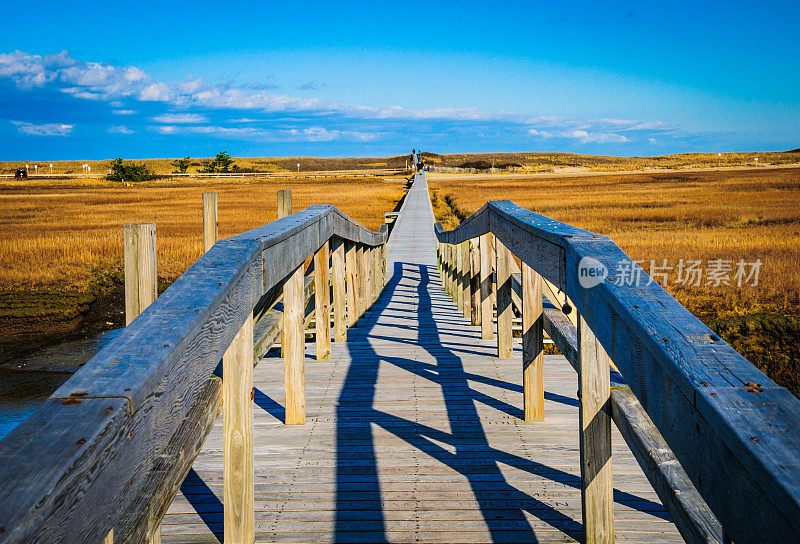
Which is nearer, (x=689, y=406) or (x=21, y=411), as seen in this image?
(x=689, y=406)

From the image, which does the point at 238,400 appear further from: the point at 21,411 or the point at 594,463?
the point at 21,411

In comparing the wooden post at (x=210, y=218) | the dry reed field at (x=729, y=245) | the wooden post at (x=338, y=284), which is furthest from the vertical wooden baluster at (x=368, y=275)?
the dry reed field at (x=729, y=245)

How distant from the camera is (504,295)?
175 inches

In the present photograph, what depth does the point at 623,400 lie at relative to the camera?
2.19m

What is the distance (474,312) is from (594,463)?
4588 millimetres

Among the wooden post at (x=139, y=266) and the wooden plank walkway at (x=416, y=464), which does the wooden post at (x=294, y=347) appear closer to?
the wooden plank walkway at (x=416, y=464)

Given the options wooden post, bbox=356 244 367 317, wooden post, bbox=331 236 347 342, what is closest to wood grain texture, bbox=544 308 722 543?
wooden post, bbox=331 236 347 342

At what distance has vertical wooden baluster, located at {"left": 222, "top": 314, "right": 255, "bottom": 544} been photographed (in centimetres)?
209

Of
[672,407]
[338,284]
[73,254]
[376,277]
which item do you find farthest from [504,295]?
[73,254]

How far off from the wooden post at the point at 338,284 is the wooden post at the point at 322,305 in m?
0.17

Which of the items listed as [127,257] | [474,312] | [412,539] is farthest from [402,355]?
[127,257]

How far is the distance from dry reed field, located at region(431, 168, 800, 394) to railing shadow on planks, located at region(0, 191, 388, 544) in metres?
7.92

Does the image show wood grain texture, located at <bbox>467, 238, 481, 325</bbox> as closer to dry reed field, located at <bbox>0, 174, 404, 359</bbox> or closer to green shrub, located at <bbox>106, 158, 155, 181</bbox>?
dry reed field, located at <bbox>0, 174, 404, 359</bbox>

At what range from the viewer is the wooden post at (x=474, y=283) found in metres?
6.73
